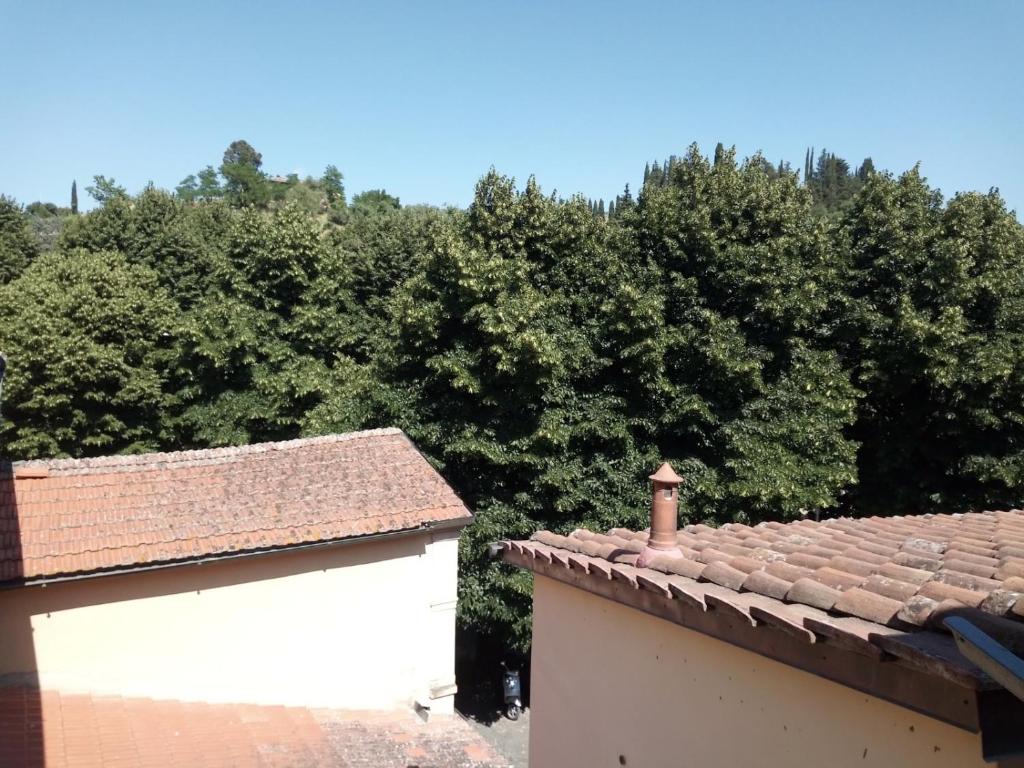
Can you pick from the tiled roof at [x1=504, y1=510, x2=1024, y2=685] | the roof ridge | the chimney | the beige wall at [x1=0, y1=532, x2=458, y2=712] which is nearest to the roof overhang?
the tiled roof at [x1=504, y1=510, x2=1024, y2=685]

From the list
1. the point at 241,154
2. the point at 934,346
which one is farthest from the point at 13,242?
the point at 241,154

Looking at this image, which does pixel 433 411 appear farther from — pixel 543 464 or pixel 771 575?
pixel 771 575

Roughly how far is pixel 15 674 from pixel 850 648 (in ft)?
30.8

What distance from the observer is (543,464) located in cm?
1416

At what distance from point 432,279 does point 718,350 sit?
592cm

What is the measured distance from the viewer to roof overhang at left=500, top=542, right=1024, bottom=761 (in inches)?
105

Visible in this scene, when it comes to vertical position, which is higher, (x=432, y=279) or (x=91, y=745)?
(x=432, y=279)

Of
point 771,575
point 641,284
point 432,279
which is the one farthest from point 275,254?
point 771,575

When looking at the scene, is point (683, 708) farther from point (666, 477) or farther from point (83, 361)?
point (83, 361)

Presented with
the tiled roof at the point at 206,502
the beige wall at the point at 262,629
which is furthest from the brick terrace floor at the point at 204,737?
the tiled roof at the point at 206,502

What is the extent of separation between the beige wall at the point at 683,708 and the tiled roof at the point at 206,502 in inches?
195

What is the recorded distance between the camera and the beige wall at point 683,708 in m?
3.21

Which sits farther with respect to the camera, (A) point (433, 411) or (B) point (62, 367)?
(B) point (62, 367)

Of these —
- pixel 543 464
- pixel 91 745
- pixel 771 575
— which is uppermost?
pixel 771 575
